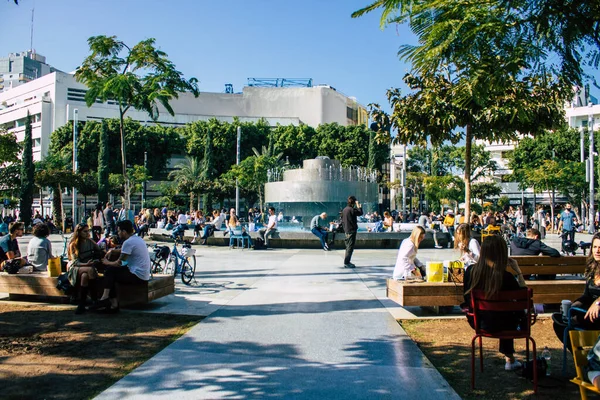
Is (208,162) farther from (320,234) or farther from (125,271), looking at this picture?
(125,271)

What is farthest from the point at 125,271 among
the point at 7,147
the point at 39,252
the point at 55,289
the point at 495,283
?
the point at 7,147

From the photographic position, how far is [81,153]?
2290 inches

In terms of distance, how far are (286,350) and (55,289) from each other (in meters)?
4.30

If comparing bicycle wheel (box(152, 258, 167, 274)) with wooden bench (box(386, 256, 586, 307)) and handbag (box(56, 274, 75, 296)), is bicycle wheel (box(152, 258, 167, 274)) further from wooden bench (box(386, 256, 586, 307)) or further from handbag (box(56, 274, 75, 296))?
wooden bench (box(386, 256, 586, 307))

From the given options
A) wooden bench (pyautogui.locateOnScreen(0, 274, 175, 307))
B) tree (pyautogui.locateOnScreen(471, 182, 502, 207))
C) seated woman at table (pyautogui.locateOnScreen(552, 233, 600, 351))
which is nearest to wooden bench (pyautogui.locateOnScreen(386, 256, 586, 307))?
seated woman at table (pyautogui.locateOnScreen(552, 233, 600, 351))

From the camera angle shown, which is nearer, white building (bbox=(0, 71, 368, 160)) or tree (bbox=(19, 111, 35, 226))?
tree (bbox=(19, 111, 35, 226))

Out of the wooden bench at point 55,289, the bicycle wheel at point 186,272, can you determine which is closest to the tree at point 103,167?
the bicycle wheel at point 186,272

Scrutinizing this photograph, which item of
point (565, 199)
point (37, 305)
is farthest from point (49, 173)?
point (565, 199)

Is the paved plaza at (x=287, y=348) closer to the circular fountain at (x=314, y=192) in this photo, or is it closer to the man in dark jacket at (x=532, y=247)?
the man in dark jacket at (x=532, y=247)

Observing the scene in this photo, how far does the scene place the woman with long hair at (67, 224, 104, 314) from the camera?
749 centimetres

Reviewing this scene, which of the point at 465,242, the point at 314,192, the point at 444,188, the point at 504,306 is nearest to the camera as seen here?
the point at 504,306

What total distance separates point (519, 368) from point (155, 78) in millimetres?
12766

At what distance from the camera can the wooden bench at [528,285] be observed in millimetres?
7051

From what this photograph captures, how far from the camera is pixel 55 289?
314 inches
